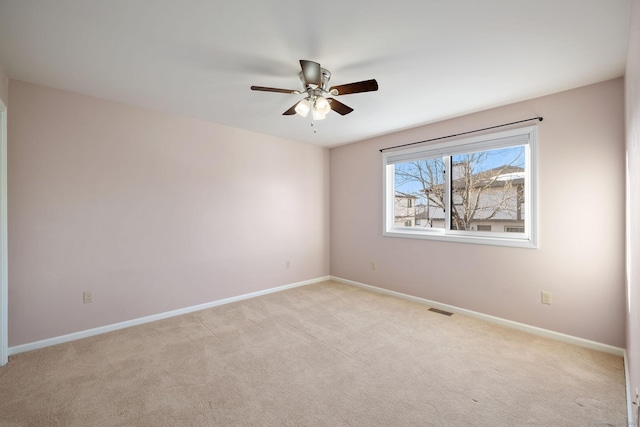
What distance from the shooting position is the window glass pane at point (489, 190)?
125 inches

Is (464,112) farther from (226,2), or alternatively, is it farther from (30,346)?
(30,346)

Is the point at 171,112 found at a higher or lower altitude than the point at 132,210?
higher

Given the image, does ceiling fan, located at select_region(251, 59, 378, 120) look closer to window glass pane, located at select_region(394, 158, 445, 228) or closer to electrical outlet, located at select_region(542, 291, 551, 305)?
window glass pane, located at select_region(394, 158, 445, 228)

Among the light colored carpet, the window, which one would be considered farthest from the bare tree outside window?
the light colored carpet

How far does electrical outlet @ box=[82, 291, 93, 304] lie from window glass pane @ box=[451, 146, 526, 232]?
4.22 meters

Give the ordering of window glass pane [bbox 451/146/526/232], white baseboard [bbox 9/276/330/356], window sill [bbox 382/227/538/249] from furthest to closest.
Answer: window glass pane [bbox 451/146/526/232], window sill [bbox 382/227/538/249], white baseboard [bbox 9/276/330/356]

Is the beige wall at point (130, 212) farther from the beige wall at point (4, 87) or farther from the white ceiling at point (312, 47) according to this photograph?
the white ceiling at point (312, 47)

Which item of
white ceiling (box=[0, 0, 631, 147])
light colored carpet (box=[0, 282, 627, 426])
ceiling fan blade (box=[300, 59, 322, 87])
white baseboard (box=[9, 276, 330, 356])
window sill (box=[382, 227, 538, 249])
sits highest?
white ceiling (box=[0, 0, 631, 147])

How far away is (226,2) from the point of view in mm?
1596

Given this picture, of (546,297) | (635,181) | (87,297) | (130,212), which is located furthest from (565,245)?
(87,297)

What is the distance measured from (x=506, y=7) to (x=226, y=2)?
1.61 metres

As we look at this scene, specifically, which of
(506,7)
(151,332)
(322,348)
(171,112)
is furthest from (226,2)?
(151,332)

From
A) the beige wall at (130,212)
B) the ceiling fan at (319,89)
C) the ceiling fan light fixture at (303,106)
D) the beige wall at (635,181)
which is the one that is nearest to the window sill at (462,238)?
the beige wall at (635,181)

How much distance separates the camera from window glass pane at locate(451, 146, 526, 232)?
317 centimetres
